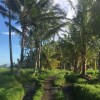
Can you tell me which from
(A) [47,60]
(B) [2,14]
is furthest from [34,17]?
(A) [47,60]

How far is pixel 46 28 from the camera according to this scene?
4844 centimetres

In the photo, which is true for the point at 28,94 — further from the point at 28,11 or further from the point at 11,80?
the point at 28,11

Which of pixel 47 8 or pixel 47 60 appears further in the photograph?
pixel 47 60

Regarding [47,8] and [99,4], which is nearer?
[99,4]

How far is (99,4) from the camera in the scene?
3161cm

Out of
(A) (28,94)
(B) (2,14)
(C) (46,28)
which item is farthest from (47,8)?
(A) (28,94)

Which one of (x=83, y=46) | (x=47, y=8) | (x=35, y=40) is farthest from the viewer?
(x=35, y=40)

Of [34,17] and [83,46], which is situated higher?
[34,17]

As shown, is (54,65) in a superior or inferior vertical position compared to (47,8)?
inferior

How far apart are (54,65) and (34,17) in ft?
100

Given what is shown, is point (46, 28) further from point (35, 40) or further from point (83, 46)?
point (83, 46)

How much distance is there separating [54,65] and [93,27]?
127 feet

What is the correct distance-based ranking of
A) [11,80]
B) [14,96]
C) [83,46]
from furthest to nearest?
[83,46]
[11,80]
[14,96]

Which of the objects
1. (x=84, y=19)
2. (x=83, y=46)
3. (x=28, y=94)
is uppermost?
(x=84, y=19)
